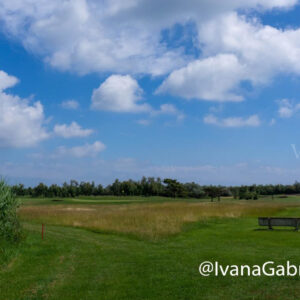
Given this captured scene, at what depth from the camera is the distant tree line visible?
126 metres

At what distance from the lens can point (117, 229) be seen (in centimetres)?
2900

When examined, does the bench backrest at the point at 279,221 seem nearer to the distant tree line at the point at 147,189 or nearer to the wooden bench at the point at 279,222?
the wooden bench at the point at 279,222

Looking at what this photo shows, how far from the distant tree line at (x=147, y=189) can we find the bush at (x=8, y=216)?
98809 millimetres

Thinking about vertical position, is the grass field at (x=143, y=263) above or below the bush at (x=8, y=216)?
below

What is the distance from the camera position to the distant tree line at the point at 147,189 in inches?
4975

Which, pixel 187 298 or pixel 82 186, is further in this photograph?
pixel 82 186

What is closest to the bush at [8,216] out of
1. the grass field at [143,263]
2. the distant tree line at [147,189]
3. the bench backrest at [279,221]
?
the grass field at [143,263]

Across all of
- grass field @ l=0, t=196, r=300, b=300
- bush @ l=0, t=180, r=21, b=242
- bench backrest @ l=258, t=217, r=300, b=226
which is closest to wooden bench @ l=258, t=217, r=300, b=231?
bench backrest @ l=258, t=217, r=300, b=226

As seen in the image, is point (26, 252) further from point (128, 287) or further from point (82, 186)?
point (82, 186)

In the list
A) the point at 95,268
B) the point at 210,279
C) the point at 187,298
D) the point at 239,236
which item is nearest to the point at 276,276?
the point at 210,279

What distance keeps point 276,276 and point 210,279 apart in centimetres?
218

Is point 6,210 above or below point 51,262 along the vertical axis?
above

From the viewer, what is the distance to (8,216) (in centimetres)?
2161

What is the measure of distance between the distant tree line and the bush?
9881 cm
